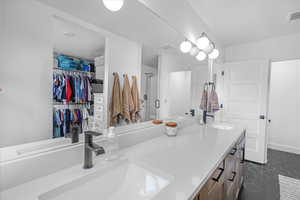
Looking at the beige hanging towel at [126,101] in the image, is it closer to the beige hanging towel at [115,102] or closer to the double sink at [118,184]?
the beige hanging towel at [115,102]

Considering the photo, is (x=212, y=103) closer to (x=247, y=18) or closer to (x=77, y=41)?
(x=247, y=18)

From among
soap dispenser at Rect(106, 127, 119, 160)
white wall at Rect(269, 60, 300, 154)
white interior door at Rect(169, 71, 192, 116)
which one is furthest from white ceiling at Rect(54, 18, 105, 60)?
white wall at Rect(269, 60, 300, 154)

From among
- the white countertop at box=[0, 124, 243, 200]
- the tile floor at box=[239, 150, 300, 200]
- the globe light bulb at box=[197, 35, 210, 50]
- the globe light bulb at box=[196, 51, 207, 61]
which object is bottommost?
the tile floor at box=[239, 150, 300, 200]

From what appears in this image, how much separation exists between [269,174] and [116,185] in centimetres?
276

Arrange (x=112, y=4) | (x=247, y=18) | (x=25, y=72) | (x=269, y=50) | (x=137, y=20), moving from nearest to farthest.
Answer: (x=25, y=72), (x=112, y=4), (x=137, y=20), (x=247, y=18), (x=269, y=50)

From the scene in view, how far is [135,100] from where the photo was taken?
130 cm

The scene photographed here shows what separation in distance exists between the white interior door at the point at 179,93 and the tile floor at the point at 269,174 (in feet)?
4.38

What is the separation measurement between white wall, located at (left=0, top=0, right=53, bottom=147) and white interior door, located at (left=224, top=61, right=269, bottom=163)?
3193 millimetres

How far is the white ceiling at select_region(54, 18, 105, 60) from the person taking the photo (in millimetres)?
797

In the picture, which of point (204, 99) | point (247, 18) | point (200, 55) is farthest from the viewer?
point (204, 99)

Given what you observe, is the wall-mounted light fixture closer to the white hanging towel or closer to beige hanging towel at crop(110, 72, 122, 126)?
the white hanging towel

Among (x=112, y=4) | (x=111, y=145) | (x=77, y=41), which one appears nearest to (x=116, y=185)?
(x=111, y=145)

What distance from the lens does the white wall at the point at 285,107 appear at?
11.0ft

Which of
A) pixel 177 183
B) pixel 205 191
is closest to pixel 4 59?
pixel 177 183
